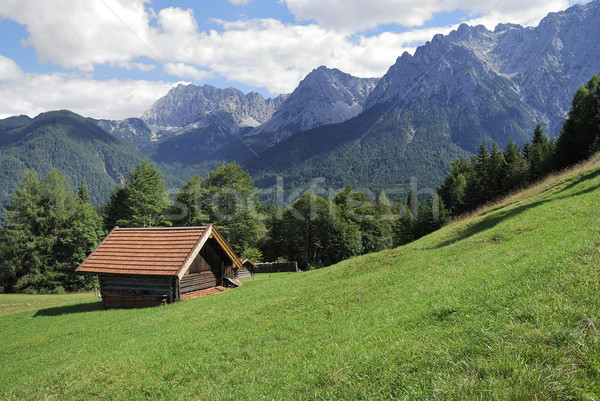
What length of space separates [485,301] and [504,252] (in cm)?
566

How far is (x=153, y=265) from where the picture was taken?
2225 cm

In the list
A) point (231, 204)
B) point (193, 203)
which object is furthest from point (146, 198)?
point (231, 204)

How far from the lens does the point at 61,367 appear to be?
10.3m

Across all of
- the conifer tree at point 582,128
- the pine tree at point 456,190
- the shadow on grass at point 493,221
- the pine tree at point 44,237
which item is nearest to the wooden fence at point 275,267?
the pine tree at point 44,237

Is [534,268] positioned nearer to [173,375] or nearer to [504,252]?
[504,252]

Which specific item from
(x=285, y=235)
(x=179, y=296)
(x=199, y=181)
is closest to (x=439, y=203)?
(x=285, y=235)

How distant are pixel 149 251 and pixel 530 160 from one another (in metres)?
66.1

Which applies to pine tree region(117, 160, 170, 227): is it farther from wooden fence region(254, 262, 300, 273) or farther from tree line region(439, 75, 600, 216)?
tree line region(439, 75, 600, 216)

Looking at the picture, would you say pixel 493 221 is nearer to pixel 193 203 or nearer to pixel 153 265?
pixel 153 265

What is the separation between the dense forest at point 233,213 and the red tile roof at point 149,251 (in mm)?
24883

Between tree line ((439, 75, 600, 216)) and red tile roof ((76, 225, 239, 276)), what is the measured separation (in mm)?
43418

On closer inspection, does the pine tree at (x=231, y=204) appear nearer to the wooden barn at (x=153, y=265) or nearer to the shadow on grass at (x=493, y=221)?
the wooden barn at (x=153, y=265)

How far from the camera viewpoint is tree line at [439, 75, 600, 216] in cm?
4228

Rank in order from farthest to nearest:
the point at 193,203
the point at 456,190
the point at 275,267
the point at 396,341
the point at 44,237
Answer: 1. the point at 456,190
2. the point at 275,267
3. the point at 193,203
4. the point at 44,237
5. the point at 396,341
